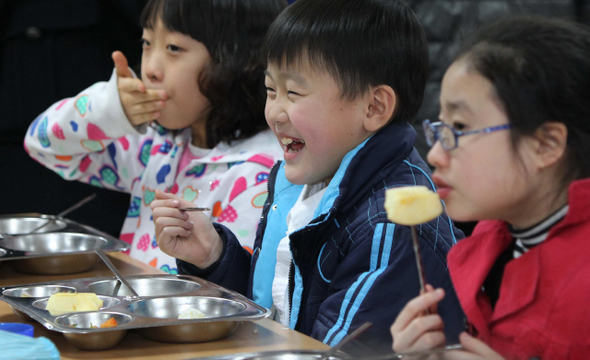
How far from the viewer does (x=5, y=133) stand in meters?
2.59

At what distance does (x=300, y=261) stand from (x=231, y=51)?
851mm

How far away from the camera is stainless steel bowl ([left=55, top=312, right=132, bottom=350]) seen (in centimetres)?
108

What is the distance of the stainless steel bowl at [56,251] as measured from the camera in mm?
1579

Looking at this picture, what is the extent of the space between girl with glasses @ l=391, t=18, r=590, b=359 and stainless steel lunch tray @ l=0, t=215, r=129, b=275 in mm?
865

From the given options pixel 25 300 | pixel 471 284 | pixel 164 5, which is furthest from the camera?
pixel 164 5

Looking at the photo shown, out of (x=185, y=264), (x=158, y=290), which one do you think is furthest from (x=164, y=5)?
(x=158, y=290)

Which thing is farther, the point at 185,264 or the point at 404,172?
the point at 185,264

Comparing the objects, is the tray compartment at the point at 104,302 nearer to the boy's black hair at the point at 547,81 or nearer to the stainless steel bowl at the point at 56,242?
the stainless steel bowl at the point at 56,242

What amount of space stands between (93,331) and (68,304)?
141 mm

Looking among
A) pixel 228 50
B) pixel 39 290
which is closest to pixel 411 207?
pixel 39 290

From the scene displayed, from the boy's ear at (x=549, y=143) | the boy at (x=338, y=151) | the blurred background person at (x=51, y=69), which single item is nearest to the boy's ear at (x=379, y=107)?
the boy at (x=338, y=151)

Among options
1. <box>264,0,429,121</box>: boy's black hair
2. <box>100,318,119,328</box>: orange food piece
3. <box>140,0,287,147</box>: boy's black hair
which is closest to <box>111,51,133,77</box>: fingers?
<box>140,0,287,147</box>: boy's black hair

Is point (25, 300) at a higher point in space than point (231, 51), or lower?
lower

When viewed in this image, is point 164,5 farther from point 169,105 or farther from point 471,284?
point 471,284
